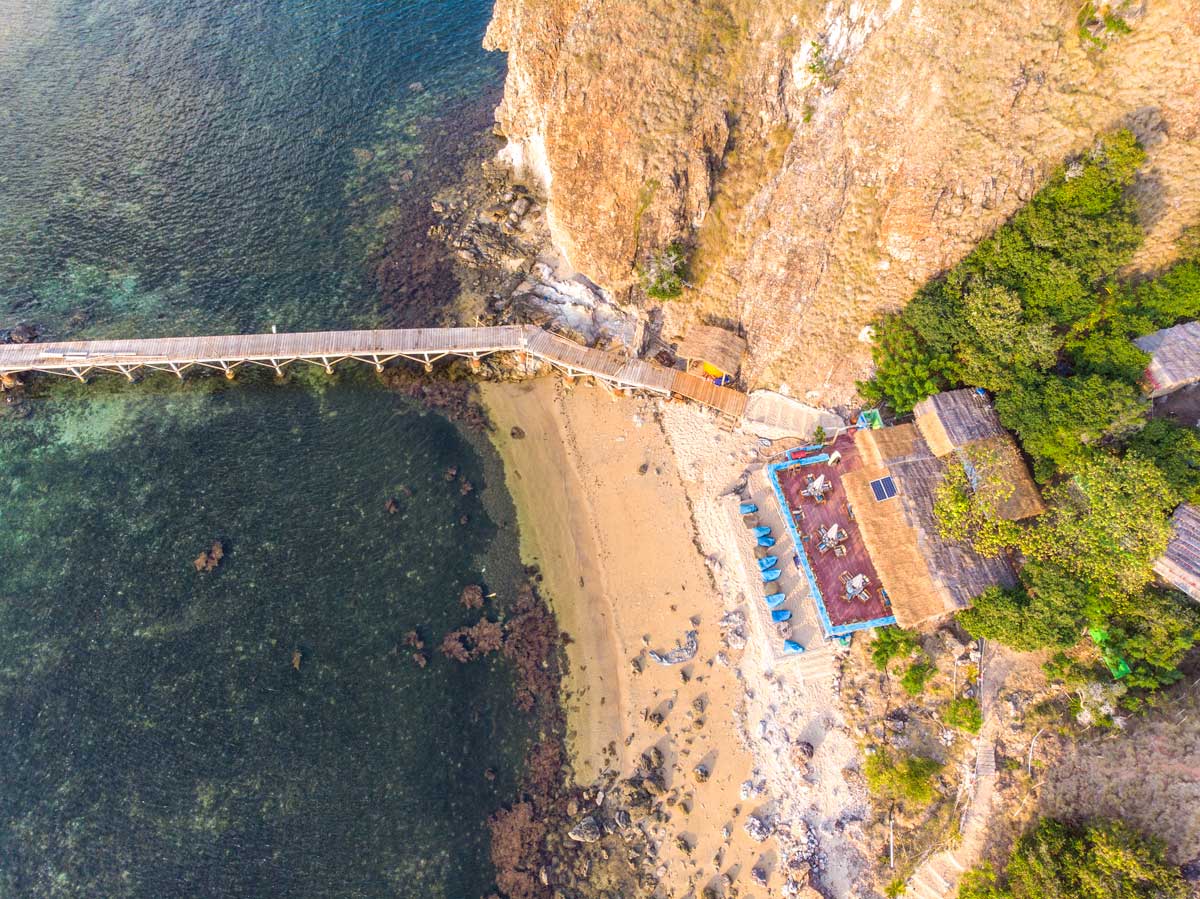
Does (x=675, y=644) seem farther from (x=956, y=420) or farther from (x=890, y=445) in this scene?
(x=956, y=420)

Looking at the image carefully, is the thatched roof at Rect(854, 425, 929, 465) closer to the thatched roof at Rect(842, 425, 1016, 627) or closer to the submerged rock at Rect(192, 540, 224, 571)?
the thatched roof at Rect(842, 425, 1016, 627)

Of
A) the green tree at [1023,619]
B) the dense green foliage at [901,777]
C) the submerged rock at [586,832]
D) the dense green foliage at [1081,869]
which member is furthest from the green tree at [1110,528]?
the submerged rock at [586,832]

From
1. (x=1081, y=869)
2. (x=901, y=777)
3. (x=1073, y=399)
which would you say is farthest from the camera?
(x=901, y=777)

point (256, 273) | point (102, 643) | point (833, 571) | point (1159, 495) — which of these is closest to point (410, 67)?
point (256, 273)

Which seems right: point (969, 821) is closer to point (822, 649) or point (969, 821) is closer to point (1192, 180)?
point (822, 649)

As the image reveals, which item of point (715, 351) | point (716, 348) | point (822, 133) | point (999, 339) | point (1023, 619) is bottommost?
point (1023, 619)

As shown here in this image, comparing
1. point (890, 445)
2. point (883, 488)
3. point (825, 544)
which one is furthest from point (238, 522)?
point (890, 445)

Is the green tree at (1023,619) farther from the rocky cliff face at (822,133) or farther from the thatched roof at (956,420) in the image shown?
the rocky cliff face at (822,133)
